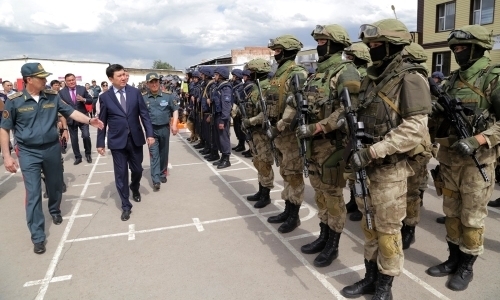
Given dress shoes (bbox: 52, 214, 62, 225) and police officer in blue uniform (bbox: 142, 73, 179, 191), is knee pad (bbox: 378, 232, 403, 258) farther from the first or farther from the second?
police officer in blue uniform (bbox: 142, 73, 179, 191)

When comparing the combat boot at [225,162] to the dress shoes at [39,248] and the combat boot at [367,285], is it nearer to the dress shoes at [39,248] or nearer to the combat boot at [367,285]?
the dress shoes at [39,248]

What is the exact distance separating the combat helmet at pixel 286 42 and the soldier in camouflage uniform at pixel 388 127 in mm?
1615

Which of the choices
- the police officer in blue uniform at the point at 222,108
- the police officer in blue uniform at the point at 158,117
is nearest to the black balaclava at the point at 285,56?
the police officer in blue uniform at the point at 158,117

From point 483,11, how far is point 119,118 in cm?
1798

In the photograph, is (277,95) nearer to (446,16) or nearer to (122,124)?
(122,124)

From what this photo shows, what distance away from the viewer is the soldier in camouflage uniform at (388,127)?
2.41 m

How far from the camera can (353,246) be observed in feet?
12.8

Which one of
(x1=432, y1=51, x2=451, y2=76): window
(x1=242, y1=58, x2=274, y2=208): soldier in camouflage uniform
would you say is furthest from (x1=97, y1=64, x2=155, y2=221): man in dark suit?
(x1=432, y1=51, x2=451, y2=76): window

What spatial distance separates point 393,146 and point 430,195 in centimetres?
365

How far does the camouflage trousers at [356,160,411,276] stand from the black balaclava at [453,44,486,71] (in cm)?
124

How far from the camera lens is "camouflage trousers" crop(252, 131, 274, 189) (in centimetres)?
509

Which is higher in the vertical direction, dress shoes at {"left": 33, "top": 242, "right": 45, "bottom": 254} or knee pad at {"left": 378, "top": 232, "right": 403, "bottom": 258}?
knee pad at {"left": 378, "top": 232, "right": 403, "bottom": 258}

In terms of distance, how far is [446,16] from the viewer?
18219 millimetres

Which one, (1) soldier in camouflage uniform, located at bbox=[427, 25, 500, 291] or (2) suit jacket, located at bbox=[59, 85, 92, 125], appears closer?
(1) soldier in camouflage uniform, located at bbox=[427, 25, 500, 291]
